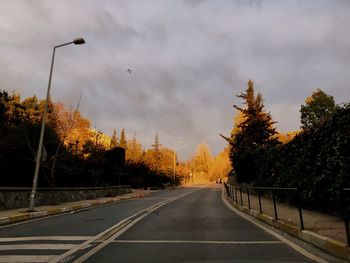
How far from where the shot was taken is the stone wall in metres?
22.0

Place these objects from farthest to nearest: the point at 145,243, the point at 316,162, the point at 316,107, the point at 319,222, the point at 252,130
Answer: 1. the point at 316,107
2. the point at 252,130
3. the point at 316,162
4. the point at 319,222
5. the point at 145,243

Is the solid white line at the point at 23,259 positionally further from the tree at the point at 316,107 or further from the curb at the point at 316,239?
the tree at the point at 316,107

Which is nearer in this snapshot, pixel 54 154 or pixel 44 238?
pixel 44 238

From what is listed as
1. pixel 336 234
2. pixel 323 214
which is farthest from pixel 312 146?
pixel 336 234

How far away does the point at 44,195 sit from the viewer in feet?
87.0

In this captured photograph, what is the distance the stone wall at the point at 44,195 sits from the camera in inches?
866

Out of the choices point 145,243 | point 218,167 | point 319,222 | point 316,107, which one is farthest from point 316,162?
point 218,167

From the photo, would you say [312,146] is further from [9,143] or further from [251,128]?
[251,128]

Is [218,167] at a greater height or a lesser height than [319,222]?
greater

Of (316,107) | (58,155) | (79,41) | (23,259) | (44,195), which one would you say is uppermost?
(316,107)

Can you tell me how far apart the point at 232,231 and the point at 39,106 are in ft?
126

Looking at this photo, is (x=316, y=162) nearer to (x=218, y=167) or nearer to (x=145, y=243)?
(x=145, y=243)

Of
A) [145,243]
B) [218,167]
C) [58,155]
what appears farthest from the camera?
[218,167]

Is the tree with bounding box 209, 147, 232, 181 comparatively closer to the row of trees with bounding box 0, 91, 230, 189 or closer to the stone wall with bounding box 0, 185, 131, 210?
the row of trees with bounding box 0, 91, 230, 189
